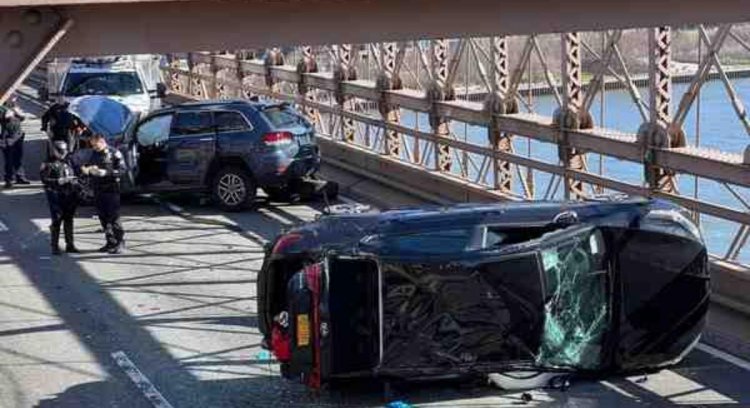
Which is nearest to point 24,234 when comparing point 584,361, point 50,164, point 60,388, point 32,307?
point 50,164

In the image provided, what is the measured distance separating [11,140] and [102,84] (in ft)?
19.4

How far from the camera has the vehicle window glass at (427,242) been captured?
38.9ft

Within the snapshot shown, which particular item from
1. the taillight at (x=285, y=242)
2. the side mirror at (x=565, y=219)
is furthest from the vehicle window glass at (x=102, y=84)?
the side mirror at (x=565, y=219)

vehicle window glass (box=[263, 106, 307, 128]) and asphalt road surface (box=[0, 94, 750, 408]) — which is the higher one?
vehicle window glass (box=[263, 106, 307, 128])

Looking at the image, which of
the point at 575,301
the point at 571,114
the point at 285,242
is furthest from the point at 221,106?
the point at 575,301

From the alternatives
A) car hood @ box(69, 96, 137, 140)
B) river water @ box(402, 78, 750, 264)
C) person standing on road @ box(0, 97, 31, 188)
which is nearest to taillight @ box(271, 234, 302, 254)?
river water @ box(402, 78, 750, 264)

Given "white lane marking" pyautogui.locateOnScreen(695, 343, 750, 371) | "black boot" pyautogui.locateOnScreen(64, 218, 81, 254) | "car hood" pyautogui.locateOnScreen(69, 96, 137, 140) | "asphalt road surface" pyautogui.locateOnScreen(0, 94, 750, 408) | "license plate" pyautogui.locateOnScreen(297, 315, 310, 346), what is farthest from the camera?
"car hood" pyautogui.locateOnScreen(69, 96, 137, 140)

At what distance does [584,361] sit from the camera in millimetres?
12219

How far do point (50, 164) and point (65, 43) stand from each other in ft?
24.8

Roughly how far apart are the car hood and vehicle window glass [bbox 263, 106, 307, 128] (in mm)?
2469

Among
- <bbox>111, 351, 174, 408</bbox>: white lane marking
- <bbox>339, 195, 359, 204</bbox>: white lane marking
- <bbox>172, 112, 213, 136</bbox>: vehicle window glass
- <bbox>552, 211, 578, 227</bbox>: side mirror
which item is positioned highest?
<bbox>552, 211, 578, 227</bbox>: side mirror

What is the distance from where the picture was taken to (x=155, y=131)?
22.9 m

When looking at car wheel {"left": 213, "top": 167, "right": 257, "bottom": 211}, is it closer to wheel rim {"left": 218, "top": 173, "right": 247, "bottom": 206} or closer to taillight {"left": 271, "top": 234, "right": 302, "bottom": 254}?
wheel rim {"left": 218, "top": 173, "right": 247, "bottom": 206}

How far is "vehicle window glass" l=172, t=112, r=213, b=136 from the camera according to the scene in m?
22.6
